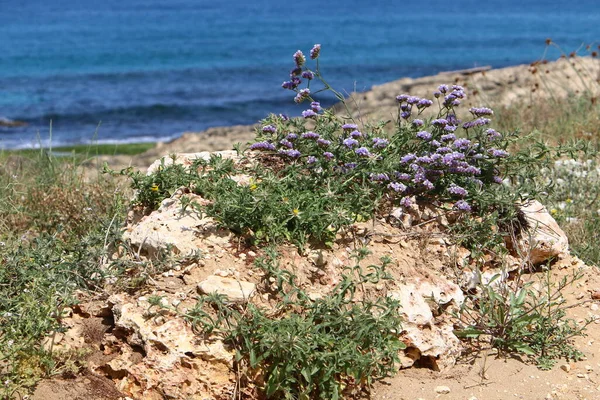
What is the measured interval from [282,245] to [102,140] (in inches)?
687

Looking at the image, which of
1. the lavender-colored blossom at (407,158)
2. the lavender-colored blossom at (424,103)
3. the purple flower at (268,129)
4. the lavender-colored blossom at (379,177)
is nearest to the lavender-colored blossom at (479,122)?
the lavender-colored blossom at (424,103)

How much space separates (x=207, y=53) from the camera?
39.2m

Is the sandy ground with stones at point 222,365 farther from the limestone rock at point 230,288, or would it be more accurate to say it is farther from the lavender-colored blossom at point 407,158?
the lavender-colored blossom at point 407,158

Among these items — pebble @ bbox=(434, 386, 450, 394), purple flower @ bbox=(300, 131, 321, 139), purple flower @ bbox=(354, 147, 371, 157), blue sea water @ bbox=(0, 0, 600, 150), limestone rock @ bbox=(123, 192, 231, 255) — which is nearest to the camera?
pebble @ bbox=(434, 386, 450, 394)

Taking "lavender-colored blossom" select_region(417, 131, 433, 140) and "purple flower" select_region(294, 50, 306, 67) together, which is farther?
"purple flower" select_region(294, 50, 306, 67)

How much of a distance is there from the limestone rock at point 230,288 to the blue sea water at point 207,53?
6.04 feet

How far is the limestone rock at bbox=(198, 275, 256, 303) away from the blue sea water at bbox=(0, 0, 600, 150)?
6.04 feet

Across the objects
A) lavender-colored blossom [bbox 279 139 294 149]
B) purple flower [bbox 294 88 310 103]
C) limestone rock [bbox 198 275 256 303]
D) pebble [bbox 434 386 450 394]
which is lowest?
pebble [bbox 434 386 450 394]

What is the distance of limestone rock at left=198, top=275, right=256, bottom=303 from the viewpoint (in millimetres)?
3828

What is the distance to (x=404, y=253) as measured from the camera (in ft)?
14.4

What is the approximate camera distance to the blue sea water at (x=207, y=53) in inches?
945

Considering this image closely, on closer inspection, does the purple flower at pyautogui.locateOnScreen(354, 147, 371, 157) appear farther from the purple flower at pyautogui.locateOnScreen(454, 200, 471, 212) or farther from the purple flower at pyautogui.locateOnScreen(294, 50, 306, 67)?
the purple flower at pyautogui.locateOnScreen(294, 50, 306, 67)

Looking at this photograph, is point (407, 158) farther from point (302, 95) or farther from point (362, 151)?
point (302, 95)

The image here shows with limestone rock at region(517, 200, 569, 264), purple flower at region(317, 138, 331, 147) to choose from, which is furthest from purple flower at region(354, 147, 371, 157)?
limestone rock at region(517, 200, 569, 264)
